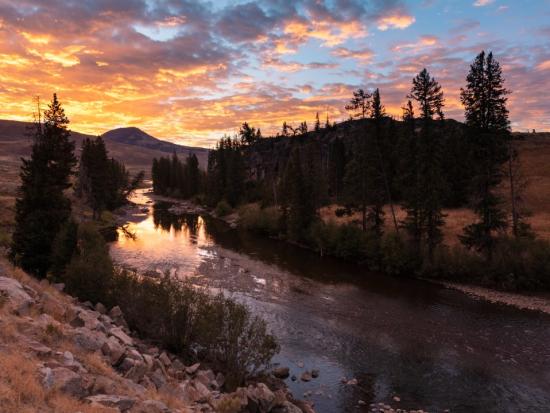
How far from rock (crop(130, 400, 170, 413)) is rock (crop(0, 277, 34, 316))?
7.65m

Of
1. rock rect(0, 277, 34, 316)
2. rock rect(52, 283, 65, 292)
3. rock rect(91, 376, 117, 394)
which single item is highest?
rock rect(0, 277, 34, 316)

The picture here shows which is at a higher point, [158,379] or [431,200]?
[431,200]

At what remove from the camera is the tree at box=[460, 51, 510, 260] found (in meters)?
38.0

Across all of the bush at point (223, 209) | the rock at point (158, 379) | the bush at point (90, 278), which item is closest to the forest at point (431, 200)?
the bush at point (223, 209)

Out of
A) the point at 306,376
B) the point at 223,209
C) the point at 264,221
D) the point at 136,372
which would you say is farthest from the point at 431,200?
the point at 223,209

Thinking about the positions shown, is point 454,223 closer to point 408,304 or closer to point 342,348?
point 408,304

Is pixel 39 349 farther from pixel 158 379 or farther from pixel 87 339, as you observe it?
pixel 158 379

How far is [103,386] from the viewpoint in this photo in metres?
12.0

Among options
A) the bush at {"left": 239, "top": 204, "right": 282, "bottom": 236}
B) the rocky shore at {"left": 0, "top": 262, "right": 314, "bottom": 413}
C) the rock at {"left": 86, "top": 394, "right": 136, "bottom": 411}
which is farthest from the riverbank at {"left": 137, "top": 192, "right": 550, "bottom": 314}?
the rock at {"left": 86, "top": 394, "right": 136, "bottom": 411}

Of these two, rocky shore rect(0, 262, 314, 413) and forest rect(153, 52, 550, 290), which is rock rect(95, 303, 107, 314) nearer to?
rocky shore rect(0, 262, 314, 413)

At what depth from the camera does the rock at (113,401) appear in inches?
419

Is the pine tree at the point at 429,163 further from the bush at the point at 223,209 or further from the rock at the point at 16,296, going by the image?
the bush at the point at 223,209

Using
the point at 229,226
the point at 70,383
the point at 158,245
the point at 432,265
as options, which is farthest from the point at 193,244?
the point at 70,383

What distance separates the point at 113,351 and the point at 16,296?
186 inches
